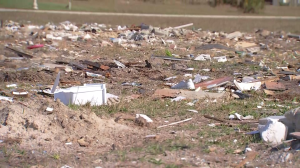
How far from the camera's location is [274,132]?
4926 millimetres

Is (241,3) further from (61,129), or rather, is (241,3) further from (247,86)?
(61,129)

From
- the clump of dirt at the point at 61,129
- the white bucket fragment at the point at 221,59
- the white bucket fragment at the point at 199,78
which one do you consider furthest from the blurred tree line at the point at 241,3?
the clump of dirt at the point at 61,129

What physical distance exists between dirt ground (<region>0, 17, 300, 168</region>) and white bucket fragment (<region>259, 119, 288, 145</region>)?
0.42 ft

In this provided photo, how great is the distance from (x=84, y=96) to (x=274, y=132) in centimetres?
286

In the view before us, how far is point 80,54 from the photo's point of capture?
13.1 metres

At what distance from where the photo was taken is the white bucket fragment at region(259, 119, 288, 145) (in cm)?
491

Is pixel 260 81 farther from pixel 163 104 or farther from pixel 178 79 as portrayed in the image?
pixel 163 104

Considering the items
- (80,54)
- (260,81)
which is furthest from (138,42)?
(260,81)

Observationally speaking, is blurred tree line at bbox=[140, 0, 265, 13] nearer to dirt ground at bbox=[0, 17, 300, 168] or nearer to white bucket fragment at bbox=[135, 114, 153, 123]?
dirt ground at bbox=[0, 17, 300, 168]

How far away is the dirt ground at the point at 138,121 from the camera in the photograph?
4.64 meters

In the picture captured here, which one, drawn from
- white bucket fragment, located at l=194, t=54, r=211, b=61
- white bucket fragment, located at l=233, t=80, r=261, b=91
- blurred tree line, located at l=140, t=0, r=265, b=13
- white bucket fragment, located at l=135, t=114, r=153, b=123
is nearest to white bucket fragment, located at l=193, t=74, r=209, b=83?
white bucket fragment, located at l=233, t=80, r=261, b=91

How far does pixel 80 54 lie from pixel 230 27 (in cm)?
1238

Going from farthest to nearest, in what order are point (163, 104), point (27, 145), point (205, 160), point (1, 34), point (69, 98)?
1. point (1, 34)
2. point (163, 104)
3. point (69, 98)
4. point (27, 145)
5. point (205, 160)

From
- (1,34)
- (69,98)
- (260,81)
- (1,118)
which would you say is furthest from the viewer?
(1,34)
